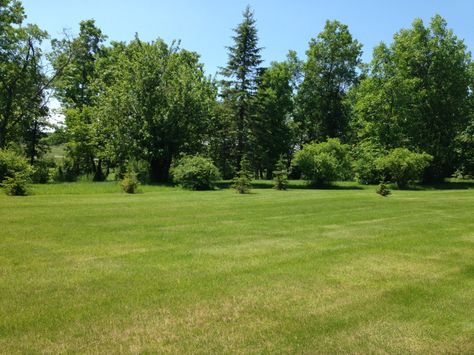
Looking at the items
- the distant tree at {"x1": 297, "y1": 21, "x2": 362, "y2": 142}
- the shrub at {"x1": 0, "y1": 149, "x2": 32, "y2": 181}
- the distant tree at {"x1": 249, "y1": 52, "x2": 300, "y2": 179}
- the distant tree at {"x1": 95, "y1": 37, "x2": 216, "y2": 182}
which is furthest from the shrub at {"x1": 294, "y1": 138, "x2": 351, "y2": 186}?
the shrub at {"x1": 0, "y1": 149, "x2": 32, "y2": 181}

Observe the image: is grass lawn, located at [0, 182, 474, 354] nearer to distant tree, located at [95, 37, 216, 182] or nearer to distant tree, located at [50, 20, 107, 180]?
distant tree, located at [95, 37, 216, 182]

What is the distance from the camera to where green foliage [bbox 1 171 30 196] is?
18.6 m

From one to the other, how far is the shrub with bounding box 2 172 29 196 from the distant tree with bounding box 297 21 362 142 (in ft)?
122

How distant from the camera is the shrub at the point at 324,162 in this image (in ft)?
104

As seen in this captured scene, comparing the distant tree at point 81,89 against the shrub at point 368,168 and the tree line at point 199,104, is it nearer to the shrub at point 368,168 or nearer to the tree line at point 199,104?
the tree line at point 199,104

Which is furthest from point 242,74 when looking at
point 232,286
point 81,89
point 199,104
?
point 232,286

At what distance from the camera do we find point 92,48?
47.8 metres

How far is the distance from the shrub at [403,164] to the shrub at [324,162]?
2.83 m

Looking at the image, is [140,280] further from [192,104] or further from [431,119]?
[431,119]

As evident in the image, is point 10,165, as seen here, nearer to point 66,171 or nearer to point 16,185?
A: point 16,185

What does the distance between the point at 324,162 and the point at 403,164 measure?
569 cm

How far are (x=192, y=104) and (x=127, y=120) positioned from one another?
5.06 meters

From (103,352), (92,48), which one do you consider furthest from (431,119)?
(103,352)

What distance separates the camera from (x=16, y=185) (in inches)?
742
